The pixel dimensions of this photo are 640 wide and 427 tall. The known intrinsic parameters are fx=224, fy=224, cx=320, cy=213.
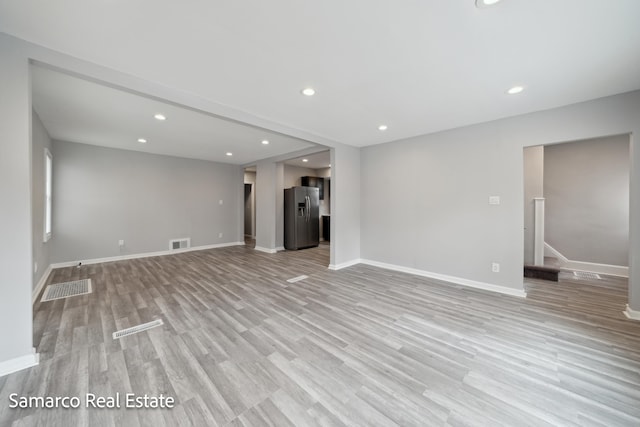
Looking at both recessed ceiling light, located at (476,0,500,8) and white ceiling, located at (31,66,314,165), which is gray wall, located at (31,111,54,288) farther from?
recessed ceiling light, located at (476,0,500,8)

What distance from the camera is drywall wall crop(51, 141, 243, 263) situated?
15.5ft

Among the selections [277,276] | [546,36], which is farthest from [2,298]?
[546,36]

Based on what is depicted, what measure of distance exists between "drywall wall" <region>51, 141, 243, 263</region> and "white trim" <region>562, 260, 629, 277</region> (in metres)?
8.65

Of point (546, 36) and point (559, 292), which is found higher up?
point (546, 36)

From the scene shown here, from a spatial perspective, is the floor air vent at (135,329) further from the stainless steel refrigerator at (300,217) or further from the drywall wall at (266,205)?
the stainless steel refrigerator at (300,217)

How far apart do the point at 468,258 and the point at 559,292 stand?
130cm

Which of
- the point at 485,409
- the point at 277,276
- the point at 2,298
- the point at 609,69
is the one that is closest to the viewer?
the point at 485,409

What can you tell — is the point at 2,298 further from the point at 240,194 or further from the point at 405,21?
the point at 240,194

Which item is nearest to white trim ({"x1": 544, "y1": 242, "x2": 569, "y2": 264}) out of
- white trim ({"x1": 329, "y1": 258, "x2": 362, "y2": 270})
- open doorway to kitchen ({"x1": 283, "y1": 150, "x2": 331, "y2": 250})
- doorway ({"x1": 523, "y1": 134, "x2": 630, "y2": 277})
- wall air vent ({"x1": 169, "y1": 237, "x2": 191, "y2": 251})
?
doorway ({"x1": 523, "y1": 134, "x2": 630, "y2": 277})

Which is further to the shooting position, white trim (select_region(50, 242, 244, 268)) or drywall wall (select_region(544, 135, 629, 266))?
white trim (select_region(50, 242, 244, 268))

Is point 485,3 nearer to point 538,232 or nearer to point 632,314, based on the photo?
point 632,314

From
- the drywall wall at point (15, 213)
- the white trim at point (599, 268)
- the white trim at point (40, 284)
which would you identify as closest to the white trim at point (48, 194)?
the white trim at point (40, 284)

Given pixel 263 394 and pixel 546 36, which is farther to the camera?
pixel 546 36

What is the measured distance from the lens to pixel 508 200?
10.9 ft
